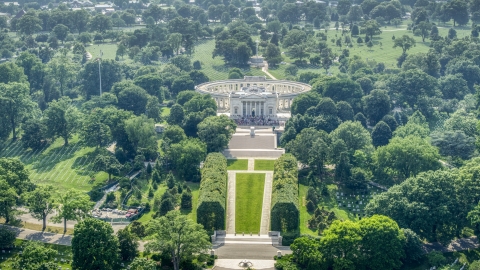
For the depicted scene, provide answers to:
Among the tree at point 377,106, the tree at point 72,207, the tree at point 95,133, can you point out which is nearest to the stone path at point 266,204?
the tree at point 72,207

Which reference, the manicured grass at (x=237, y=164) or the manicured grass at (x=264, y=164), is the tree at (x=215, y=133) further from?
the manicured grass at (x=264, y=164)

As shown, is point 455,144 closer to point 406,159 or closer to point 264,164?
point 406,159

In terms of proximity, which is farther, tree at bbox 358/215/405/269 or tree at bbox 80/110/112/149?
tree at bbox 80/110/112/149

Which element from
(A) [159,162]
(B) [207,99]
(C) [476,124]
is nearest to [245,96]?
(B) [207,99]

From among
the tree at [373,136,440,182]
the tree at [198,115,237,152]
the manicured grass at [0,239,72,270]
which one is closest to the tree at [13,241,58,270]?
the manicured grass at [0,239,72,270]

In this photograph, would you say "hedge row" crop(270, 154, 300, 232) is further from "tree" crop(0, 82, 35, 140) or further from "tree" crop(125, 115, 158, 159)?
"tree" crop(0, 82, 35, 140)
